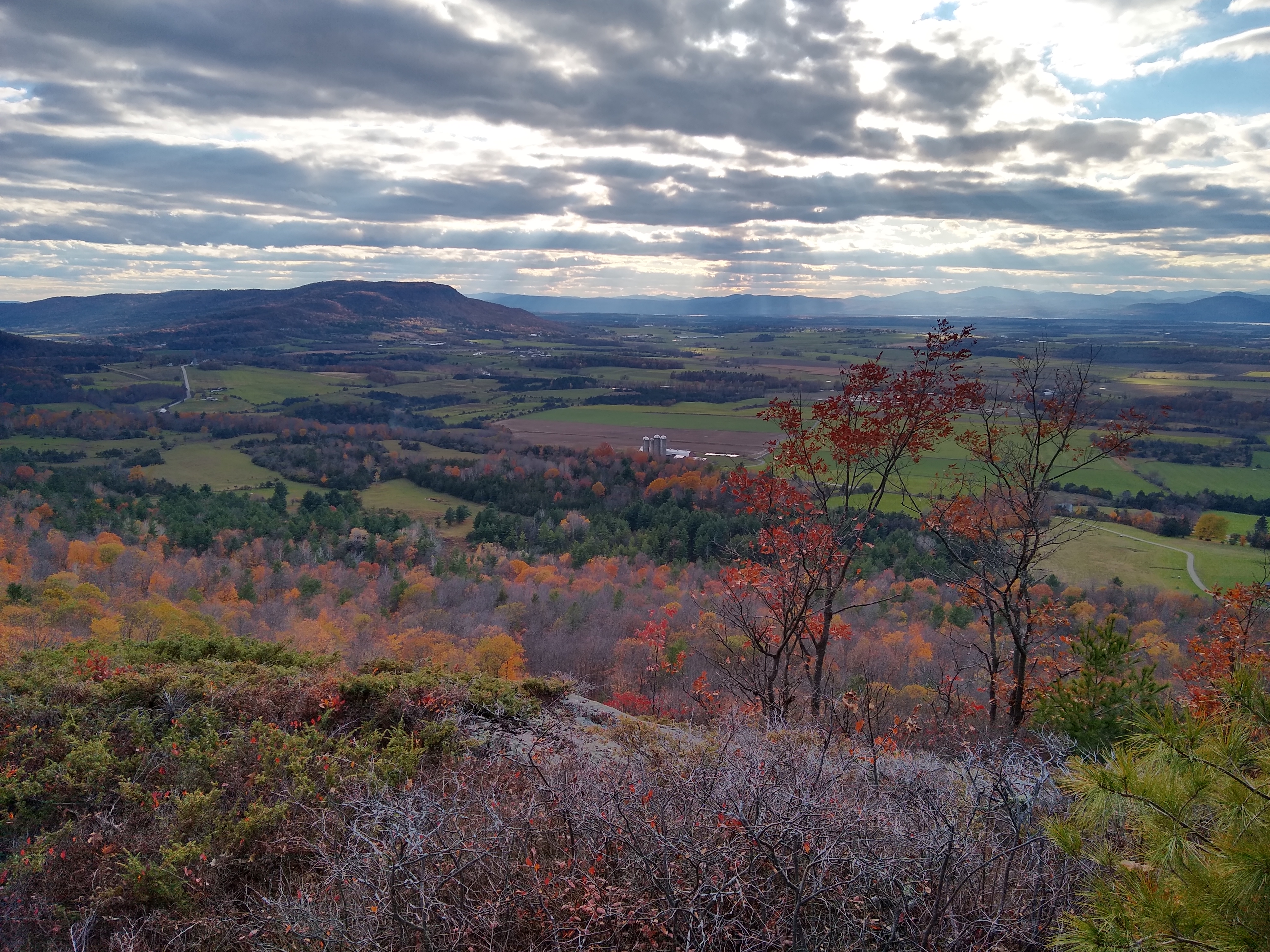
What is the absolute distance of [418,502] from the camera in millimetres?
76625

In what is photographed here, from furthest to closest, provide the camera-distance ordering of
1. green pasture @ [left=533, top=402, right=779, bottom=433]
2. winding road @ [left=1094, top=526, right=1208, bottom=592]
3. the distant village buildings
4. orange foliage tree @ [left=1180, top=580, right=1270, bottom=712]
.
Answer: green pasture @ [left=533, top=402, right=779, bottom=433] → the distant village buildings → winding road @ [left=1094, top=526, right=1208, bottom=592] → orange foliage tree @ [left=1180, top=580, right=1270, bottom=712]

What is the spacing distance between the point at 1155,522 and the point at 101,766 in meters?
67.5

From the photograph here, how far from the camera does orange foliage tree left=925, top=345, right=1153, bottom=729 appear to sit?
14.8 m

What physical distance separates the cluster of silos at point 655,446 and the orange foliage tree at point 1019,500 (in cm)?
6521

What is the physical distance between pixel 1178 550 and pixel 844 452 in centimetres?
5206

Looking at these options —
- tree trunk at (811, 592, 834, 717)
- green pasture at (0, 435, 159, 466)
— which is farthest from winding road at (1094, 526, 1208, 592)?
green pasture at (0, 435, 159, 466)

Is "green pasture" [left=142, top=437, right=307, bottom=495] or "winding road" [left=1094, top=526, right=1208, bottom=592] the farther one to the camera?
"green pasture" [left=142, top=437, right=307, bottom=495]

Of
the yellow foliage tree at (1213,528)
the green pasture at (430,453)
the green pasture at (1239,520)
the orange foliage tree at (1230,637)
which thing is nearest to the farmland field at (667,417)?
the green pasture at (430,453)

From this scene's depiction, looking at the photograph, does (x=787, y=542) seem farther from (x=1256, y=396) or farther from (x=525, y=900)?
(x=1256, y=396)

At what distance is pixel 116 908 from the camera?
21.0 ft

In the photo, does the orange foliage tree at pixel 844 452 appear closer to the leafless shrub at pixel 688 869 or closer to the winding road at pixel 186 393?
the leafless shrub at pixel 688 869

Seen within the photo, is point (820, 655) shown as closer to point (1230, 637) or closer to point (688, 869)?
point (688, 869)

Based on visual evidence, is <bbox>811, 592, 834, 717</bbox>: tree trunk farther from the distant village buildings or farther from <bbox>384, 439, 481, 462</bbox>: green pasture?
<bbox>384, 439, 481, 462</bbox>: green pasture

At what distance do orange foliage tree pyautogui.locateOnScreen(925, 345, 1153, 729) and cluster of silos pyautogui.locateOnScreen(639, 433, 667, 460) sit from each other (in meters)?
65.2
